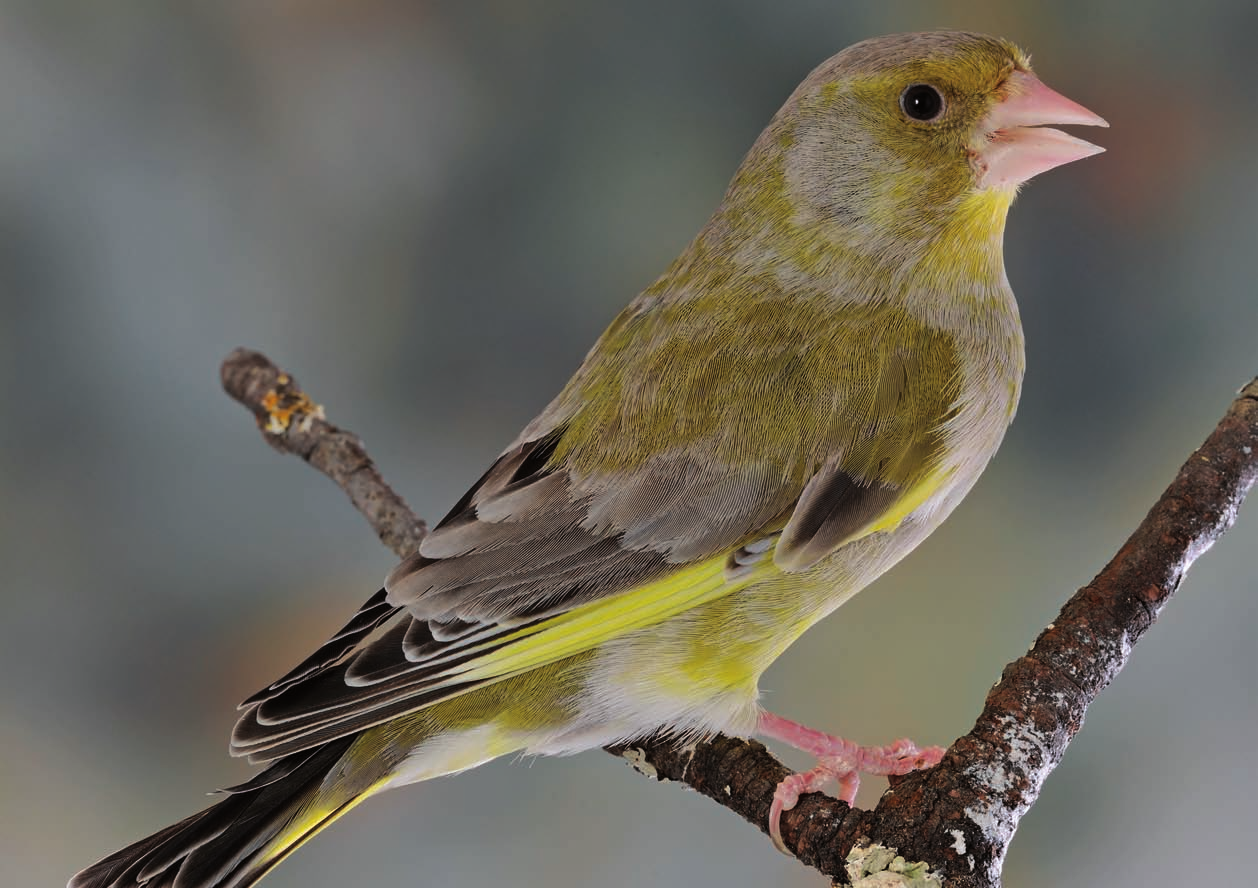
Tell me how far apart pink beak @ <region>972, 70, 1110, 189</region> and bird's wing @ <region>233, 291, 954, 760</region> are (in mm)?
280

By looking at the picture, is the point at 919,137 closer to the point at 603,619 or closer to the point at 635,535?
the point at 635,535

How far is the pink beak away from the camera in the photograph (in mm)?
1748

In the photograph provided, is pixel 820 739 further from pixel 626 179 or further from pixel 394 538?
pixel 626 179

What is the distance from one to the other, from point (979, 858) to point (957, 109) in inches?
39.1

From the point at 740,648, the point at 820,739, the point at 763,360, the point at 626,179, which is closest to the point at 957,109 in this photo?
the point at 763,360

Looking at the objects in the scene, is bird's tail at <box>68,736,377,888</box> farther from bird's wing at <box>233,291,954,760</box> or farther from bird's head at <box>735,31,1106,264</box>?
bird's head at <box>735,31,1106,264</box>

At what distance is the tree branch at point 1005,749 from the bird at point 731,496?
9 centimetres

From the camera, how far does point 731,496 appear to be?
1705 millimetres

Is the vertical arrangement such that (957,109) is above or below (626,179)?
below

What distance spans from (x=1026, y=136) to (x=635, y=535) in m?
0.77

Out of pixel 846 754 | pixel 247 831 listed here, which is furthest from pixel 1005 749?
pixel 247 831

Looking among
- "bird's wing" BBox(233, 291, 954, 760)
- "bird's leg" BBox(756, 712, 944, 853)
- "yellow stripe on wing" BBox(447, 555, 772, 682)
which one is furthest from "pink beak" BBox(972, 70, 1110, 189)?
"bird's leg" BBox(756, 712, 944, 853)

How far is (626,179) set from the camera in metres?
2.88

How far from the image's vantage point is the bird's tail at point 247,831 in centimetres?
165
